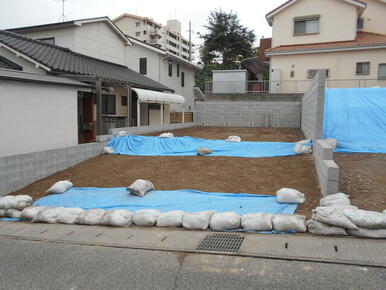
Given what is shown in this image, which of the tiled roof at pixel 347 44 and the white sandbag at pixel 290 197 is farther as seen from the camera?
the tiled roof at pixel 347 44

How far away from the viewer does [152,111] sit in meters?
19.0

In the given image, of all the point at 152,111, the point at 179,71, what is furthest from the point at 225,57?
the point at 152,111

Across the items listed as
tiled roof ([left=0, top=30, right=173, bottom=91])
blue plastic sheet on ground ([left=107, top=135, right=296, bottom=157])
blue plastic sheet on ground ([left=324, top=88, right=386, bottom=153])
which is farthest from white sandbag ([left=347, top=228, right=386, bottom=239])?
tiled roof ([left=0, top=30, right=173, bottom=91])

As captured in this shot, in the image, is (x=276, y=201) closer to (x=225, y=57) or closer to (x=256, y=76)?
(x=256, y=76)

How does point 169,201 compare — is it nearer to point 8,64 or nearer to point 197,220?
point 197,220

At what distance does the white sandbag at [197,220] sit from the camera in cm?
437

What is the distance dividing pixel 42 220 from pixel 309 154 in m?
6.18

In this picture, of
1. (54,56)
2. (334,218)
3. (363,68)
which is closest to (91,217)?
(334,218)

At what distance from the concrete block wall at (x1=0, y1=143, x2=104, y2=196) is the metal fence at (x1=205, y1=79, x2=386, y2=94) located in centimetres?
1219

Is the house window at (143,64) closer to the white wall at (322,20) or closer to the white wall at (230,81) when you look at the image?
the white wall at (230,81)

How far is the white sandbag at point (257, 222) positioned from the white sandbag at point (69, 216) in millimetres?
2603

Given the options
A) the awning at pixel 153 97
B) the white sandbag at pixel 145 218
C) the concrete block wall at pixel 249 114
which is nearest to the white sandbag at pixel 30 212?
the white sandbag at pixel 145 218

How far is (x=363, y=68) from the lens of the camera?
58.3 ft

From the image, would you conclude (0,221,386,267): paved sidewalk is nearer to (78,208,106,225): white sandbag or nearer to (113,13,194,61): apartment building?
(78,208,106,225): white sandbag
